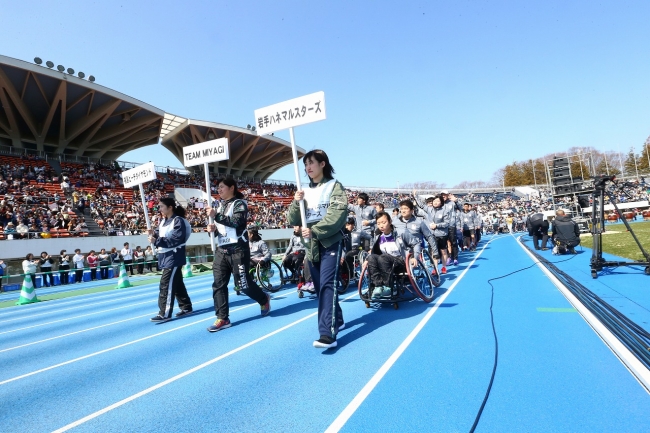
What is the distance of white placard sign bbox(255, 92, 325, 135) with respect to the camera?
14.3 ft

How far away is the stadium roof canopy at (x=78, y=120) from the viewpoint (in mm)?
25359

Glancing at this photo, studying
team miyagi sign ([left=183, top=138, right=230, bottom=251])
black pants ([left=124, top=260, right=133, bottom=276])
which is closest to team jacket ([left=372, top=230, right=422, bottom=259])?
team miyagi sign ([left=183, top=138, right=230, bottom=251])

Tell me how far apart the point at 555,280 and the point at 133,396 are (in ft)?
20.7

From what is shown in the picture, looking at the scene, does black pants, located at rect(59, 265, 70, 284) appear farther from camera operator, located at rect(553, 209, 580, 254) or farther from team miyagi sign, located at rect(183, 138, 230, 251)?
camera operator, located at rect(553, 209, 580, 254)

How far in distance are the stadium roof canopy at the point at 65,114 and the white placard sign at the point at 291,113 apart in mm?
28130

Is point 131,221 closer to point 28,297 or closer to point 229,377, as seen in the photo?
point 28,297

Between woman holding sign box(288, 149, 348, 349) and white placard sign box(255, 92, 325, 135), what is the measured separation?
0.89 meters

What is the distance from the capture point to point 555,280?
5.86 metres

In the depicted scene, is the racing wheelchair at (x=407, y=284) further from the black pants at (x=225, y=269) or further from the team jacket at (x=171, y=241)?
the team jacket at (x=171, y=241)

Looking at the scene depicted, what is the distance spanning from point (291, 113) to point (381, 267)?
2.43 m

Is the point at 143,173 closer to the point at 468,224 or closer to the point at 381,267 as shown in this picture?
the point at 381,267

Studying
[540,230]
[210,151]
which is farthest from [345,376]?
[540,230]

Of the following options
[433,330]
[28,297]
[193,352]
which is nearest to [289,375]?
[193,352]

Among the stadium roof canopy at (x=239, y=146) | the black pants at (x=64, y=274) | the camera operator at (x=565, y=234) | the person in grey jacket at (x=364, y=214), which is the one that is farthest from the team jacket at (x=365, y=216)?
the stadium roof canopy at (x=239, y=146)
